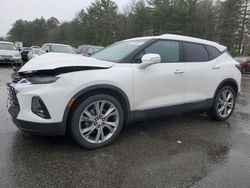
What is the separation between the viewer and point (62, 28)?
6906cm

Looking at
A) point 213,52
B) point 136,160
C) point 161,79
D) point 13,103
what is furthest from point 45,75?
point 213,52

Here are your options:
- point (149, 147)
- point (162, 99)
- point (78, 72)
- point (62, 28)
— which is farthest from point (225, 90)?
point (62, 28)

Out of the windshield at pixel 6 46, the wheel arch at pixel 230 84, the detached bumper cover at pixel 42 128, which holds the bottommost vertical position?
the detached bumper cover at pixel 42 128

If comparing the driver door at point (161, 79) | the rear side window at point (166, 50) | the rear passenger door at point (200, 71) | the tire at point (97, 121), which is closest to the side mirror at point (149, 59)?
the driver door at point (161, 79)

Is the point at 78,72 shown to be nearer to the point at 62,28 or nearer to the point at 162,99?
the point at 162,99

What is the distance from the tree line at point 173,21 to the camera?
3556 cm

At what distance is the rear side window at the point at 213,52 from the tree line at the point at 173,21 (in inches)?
1150

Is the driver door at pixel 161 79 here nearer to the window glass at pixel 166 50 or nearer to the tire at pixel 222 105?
the window glass at pixel 166 50

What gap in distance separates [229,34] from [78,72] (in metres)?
37.6

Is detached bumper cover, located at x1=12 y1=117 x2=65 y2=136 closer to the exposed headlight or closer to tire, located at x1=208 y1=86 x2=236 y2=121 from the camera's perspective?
the exposed headlight

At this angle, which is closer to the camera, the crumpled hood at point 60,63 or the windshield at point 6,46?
the crumpled hood at point 60,63

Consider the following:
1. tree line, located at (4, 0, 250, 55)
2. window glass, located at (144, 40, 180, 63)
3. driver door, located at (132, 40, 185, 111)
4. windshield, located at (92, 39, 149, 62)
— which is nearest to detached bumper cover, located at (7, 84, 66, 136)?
driver door, located at (132, 40, 185, 111)

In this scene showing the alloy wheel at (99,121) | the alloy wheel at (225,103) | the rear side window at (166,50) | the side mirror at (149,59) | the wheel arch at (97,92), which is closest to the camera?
the wheel arch at (97,92)

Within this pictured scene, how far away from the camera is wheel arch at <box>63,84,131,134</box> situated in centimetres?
312
